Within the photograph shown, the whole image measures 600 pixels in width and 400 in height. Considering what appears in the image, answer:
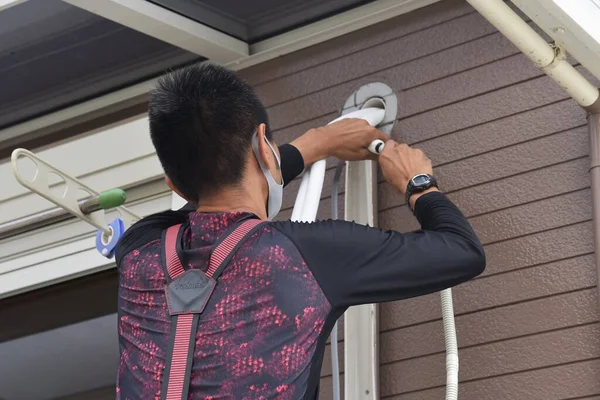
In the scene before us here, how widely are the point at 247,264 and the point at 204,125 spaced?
280 millimetres

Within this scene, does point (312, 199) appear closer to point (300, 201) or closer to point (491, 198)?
point (300, 201)

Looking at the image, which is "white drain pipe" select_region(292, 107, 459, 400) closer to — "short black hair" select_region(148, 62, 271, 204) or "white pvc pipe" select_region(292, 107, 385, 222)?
"white pvc pipe" select_region(292, 107, 385, 222)

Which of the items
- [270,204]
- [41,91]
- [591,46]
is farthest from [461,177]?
[41,91]

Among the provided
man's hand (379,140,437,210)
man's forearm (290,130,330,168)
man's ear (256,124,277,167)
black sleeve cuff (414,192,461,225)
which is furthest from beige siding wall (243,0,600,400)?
man's ear (256,124,277,167)

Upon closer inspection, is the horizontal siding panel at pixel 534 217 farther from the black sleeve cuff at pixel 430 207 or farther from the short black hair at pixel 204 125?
the short black hair at pixel 204 125

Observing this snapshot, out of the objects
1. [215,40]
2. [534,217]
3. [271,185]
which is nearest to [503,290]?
[534,217]

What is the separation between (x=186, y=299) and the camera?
212 centimetres

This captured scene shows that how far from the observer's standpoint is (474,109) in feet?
10.7

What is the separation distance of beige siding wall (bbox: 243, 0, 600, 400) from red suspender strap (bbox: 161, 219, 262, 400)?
102 cm

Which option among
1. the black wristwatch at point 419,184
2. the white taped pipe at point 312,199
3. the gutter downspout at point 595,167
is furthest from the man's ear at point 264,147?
the gutter downspout at point 595,167

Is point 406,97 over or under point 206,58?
under

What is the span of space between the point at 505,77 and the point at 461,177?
0.99ft

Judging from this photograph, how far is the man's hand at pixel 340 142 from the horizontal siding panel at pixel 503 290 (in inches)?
18.2

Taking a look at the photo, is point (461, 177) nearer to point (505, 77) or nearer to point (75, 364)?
point (505, 77)
